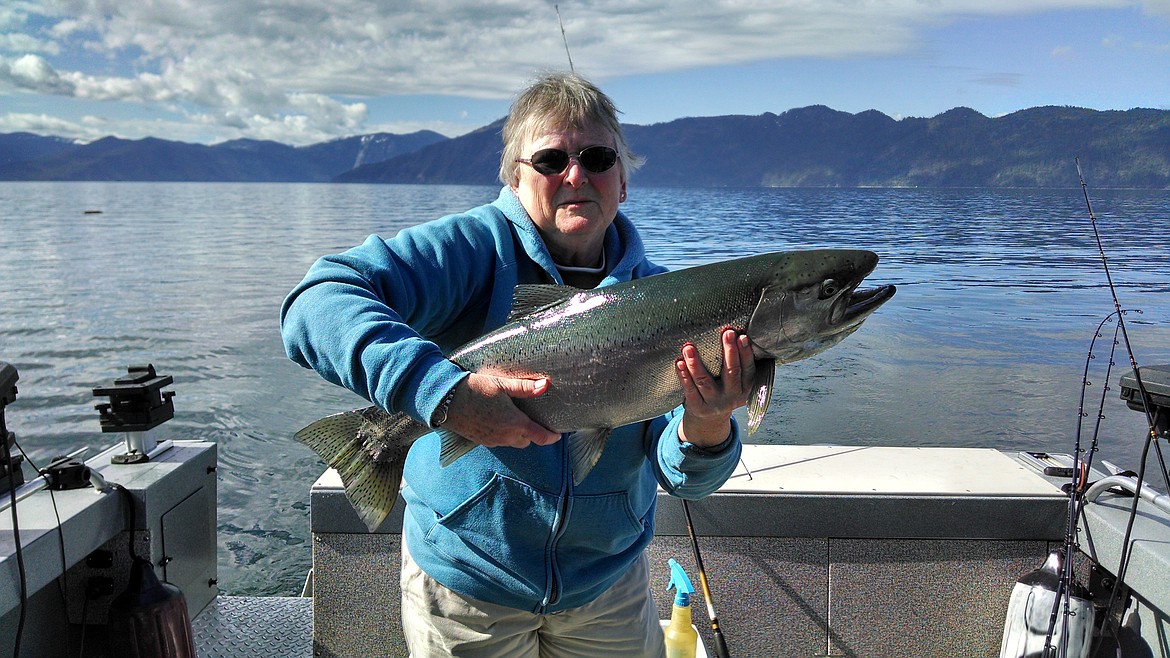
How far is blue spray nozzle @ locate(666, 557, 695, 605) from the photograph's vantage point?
154 inches

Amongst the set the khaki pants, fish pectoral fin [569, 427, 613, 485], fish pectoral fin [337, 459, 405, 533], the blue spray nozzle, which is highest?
fish pectoral fin [569, 427, 613, 485]

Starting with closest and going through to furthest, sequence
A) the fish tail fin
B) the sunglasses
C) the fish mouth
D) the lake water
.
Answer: the fish mouth → the fish tail fin → the sunglasses → the lake water

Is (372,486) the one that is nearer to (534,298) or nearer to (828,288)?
(534,298)

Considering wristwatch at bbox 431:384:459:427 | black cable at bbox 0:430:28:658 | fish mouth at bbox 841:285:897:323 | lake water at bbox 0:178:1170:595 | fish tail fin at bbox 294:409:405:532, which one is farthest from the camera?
lake water at bbox 0:178:1170:595

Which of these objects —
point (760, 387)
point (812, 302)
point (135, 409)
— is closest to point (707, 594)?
point (760, 387)

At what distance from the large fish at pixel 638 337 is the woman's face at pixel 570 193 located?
31 centimetres

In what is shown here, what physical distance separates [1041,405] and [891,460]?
1109 cm

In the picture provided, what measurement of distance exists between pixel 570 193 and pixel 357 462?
45.7 inches

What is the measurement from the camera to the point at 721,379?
8.31 ft

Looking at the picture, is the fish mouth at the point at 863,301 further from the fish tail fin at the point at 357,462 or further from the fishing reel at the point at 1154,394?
the fishing reel at the point at 1154,394

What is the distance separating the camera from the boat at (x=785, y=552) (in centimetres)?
392

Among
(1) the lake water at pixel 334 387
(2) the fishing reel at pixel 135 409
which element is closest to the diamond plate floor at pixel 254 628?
(2) the fishing reel at pixel 135 409

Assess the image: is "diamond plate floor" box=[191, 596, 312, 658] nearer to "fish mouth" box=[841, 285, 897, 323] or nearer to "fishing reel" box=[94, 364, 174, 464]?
"fishing reel" box=[94, 364, 174, 464]

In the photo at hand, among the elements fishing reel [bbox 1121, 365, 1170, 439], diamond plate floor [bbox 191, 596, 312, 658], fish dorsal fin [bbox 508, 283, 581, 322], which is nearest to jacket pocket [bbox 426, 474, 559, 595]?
fish dorsal fin [bbox 508, 283, 581, 322]
